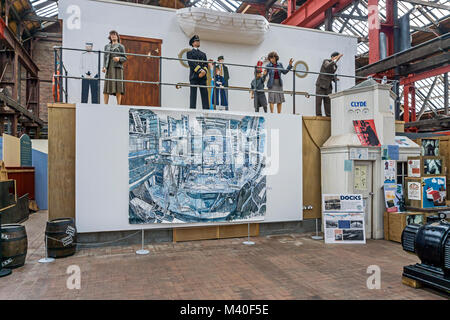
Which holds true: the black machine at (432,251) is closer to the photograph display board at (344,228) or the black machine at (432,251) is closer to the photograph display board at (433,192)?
the photograph display board at (344,228)

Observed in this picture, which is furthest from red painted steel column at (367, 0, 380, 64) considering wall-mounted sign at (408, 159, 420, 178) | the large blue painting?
the large blue painting

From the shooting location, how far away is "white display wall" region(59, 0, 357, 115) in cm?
958

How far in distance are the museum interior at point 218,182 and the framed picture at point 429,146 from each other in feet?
0.14

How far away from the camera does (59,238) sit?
6.46m

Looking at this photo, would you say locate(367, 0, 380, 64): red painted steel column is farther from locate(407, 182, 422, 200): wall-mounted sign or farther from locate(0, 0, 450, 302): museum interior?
locate(407, 182, 422, 200): wall-mounted sign

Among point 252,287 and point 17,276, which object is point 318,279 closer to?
point 252,287

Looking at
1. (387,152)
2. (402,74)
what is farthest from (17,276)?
(402,74)

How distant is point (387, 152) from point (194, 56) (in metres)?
5.64

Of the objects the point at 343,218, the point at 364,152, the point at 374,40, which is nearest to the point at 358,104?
the point at 364,152

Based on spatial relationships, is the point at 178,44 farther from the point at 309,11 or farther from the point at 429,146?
the point at 429,146

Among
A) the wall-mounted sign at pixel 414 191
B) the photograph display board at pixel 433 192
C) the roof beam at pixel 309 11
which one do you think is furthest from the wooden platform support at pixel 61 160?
the roof beam at pixel 309 11

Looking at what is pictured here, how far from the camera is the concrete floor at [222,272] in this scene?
15.5ft

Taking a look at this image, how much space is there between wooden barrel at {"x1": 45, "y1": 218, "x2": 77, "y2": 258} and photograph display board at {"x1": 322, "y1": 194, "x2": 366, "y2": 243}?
577cm

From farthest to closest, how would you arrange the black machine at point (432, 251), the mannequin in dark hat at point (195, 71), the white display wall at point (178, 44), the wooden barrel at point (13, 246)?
the white display wall at point (178, 44)
the mannequin in dark hat at point (195, 71)
the wooden barrel at point (13, 246)
the black machine at point (432, 251)
